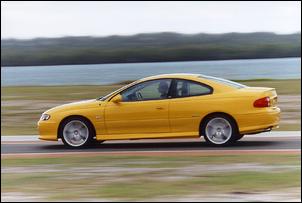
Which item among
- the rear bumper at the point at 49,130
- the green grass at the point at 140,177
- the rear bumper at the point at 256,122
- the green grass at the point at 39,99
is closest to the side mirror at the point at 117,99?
the rear bumper at the point at 49,130

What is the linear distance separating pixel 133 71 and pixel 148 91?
3.35 metres

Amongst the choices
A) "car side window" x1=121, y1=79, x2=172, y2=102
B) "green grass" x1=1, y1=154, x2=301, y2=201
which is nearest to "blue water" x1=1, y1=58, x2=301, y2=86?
"car side window" x1=121, y1=79, x2=172, y2=102

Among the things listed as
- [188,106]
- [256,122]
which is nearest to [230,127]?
[256,122]

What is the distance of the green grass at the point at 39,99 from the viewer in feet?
56.3

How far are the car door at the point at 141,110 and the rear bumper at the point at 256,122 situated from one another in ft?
4.61

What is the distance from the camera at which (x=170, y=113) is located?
12578 mm

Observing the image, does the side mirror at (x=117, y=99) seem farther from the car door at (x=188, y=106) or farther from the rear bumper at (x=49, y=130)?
the rear bumper at (x=49, y=130)

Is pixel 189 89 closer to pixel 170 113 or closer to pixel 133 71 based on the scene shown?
pixel 170 113

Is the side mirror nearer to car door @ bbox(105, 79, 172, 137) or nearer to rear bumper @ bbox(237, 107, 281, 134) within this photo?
car door @ bbox(105, 79, 172, 137)

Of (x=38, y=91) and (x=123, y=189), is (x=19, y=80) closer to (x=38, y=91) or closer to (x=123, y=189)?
(x=38, y=91)

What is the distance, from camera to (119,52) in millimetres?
16922

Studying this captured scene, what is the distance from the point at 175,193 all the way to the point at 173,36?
29.6 feet

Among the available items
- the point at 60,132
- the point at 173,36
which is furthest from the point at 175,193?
the point at 173,36

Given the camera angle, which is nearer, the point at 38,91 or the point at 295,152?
the point at 295,152
